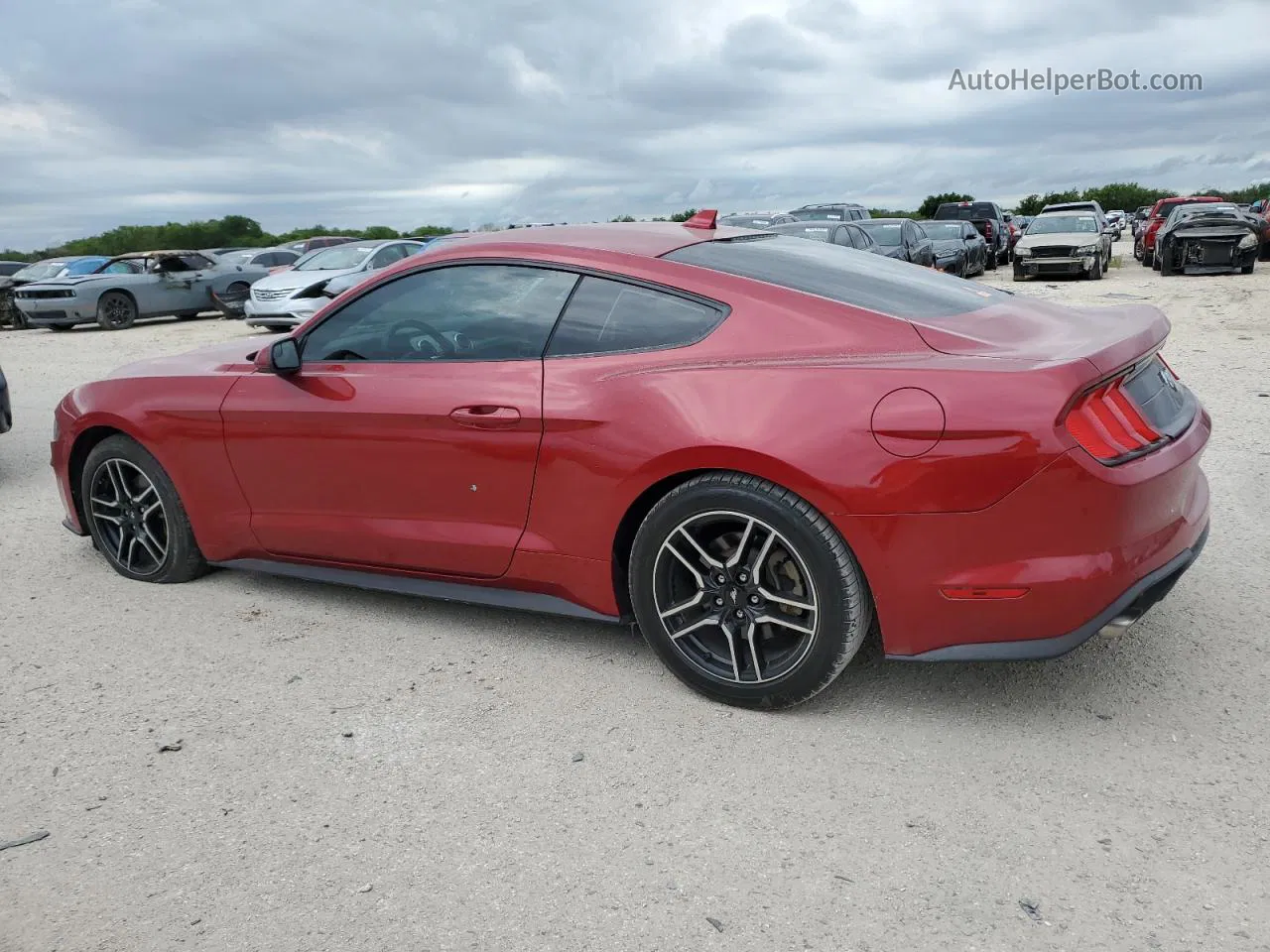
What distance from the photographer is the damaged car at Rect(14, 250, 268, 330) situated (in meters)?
20.4

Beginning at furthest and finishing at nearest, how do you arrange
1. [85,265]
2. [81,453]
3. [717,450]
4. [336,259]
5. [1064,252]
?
[1064,252] → [85,265] → [336,259] → [81,453] → [717,450]

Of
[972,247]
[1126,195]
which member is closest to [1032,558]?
[972,247]

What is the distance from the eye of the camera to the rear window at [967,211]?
31.9 metres

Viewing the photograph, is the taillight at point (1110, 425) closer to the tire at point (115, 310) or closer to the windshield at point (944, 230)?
the tire at point (115, 310)

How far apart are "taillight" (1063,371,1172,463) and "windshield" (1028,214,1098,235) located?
22068mm

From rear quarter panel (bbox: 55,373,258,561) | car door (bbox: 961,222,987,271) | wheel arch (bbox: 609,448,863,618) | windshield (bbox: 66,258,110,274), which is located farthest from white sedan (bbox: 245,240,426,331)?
wheel arch (bbox: 609,448,863,618)

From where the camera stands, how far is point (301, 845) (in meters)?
2.85

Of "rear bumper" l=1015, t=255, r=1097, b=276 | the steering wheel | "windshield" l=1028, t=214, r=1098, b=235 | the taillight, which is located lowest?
"rear bumper" l=1015, t=255, r=1097, b=276

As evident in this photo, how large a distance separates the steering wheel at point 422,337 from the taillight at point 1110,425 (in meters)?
2.11

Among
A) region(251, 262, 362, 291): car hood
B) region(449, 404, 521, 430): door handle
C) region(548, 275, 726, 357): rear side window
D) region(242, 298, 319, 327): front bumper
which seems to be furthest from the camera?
region(251, 262, 362, 291): car hood

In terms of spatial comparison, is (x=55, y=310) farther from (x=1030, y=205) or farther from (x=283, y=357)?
(x=1030, y=205)

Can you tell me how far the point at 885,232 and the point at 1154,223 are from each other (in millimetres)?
10877

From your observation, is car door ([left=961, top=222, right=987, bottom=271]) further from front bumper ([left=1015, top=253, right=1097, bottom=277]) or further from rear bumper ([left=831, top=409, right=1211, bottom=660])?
rear bumper ([left=831, top=409, right=1211, bottom=660])

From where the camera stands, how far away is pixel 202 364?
477 centimetres
